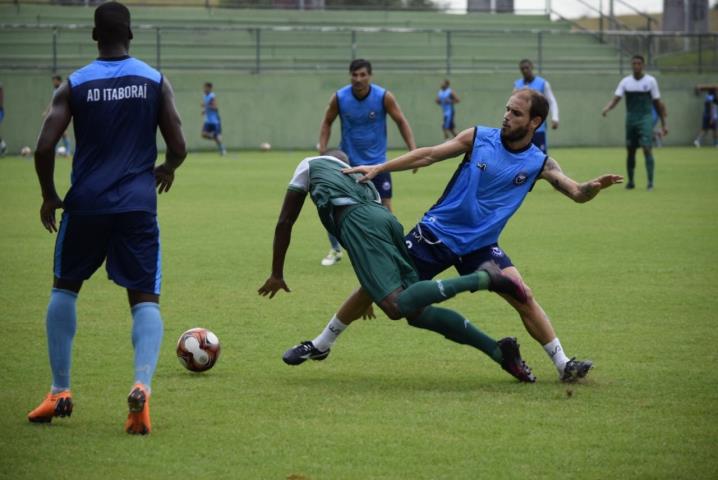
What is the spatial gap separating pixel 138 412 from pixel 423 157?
2522 millimetres

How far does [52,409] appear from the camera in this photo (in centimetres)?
629

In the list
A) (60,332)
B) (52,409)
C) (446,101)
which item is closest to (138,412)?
(52,409)

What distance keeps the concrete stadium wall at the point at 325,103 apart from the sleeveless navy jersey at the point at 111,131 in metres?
32.4

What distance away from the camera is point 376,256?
23.4ft

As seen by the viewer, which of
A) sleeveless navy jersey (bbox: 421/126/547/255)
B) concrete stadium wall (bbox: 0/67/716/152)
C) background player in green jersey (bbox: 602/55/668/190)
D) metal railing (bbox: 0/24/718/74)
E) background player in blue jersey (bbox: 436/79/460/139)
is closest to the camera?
sleeveless navy jersey (bbox: 421/126/547/255)

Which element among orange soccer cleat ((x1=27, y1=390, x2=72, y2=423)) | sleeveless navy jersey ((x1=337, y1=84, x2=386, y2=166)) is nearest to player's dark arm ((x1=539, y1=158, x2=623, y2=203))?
orange soccer cleat ((x1=27, y1=390, x2=72, y2=423))

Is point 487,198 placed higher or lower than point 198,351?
higher

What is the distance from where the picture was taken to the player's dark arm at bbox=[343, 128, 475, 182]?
7.19m

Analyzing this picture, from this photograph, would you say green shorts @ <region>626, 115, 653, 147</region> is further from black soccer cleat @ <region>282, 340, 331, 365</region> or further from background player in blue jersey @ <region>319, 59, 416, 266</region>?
black soccer cleat @ <region>282, 340, 331, 365</region>

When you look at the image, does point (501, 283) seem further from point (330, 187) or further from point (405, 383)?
point (330, 187)

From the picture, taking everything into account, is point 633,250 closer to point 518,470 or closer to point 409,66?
point 518,470

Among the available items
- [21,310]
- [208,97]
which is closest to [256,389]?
[21,310]

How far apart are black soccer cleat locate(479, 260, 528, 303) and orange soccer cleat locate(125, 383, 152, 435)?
1.99 meters

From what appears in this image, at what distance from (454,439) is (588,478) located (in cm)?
88
